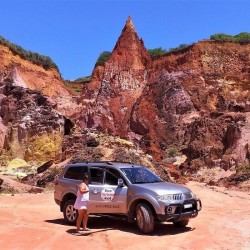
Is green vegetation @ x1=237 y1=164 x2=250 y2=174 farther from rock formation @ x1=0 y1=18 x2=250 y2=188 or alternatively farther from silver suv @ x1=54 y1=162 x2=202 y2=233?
silver suv @ x1=54 y1=162 x2=202 y2=233

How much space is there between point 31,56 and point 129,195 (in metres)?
57.9

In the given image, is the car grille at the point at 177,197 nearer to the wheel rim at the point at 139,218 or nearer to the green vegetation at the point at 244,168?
the wheel rim at the point at 139,218

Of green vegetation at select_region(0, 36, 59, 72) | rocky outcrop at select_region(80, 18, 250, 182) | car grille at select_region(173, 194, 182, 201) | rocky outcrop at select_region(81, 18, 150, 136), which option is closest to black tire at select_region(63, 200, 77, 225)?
car grille at select_region(173, 194, 182, 201)

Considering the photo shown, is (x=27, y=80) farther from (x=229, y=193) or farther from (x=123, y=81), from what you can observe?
(x=229, y=193)

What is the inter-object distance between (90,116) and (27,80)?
32.3 feet

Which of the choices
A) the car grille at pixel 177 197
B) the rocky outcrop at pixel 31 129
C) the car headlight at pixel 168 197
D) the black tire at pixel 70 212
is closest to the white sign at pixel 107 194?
the black tire at pixel 70 212

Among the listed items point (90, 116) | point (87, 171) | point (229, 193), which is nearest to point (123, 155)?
point (229, 193)

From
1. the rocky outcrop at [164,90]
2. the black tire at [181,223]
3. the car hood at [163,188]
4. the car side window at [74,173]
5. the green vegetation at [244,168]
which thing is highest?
the rocky outcrop at [164,90]

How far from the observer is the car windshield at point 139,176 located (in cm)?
1121

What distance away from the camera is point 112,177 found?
11.3 m

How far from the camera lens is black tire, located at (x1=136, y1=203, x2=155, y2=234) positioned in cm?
1020

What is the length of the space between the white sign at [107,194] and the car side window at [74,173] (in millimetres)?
1094

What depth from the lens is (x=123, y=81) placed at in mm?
61875

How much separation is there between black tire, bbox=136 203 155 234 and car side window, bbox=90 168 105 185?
1471mm
